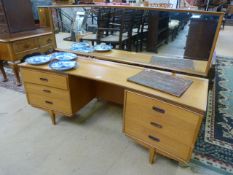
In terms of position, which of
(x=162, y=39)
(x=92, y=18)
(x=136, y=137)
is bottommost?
(x=136, y=137)

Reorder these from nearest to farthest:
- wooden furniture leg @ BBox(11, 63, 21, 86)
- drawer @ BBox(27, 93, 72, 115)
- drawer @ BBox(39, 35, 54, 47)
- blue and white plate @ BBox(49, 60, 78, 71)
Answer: blue and white plate @ BBox(49, 60, 78, 71)
drawer @ BBox(27, 93, 72, 115)
wooden furniture leg @ BBox(11, 63, 21, 86)
drawer @ BBox(39, 35, 54, 47)

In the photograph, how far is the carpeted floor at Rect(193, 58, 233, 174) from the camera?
1.40m

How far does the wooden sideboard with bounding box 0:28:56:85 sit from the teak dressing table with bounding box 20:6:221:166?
746 millimetres

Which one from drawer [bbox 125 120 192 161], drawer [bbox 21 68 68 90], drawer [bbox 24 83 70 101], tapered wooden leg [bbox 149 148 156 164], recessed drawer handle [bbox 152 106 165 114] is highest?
drawer [bbox 21 68 68 90]

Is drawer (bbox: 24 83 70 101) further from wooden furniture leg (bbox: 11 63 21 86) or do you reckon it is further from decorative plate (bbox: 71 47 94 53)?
wooden furniture leg (bbox: 11 63 21 86)

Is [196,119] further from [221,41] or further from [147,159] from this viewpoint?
[221,41]

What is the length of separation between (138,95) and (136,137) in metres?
0.37

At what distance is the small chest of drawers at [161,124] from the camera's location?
1.09 meters

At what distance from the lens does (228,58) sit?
3.80 meters

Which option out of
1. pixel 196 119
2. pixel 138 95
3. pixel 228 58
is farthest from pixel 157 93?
pixel 228 58

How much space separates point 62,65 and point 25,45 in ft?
3.80

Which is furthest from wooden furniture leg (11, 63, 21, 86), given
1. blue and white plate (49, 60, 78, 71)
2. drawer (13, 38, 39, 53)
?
blue and white plate (49, 60, 78, 71)

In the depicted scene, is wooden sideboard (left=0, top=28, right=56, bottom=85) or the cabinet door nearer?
wooden sideboard (left=0, top=28, right=56, bottom=85)

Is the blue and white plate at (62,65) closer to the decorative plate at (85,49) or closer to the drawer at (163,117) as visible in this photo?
the decorative plate at (85,49)
